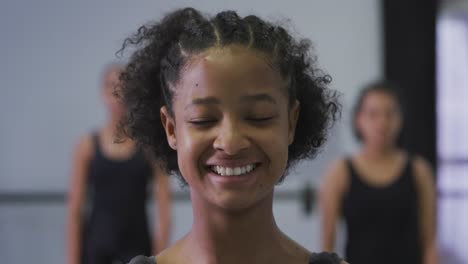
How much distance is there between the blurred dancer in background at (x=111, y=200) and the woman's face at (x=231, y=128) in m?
1.72

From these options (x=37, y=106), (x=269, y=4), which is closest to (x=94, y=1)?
(x=37, y=106)

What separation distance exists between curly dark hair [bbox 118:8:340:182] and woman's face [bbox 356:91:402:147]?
4.41ft

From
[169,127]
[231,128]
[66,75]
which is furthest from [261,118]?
[66,75]

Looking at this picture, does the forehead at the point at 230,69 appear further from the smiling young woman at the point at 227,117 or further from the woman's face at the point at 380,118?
Result: the woman's face at the point at 380,118

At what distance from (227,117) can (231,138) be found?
0.10 feet

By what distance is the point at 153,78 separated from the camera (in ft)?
4.01

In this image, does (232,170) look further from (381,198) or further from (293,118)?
(381,198)

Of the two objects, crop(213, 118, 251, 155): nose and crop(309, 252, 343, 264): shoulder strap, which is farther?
crop(309, 252, 343, 264): shoulder strap

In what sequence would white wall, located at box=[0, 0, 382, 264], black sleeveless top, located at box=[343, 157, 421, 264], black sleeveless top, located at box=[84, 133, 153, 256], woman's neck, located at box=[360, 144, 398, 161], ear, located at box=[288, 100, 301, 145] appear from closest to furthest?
ear, located at box=[288, 100, 301, 145] < black sleeveless top, located at box=[343, 157, 421, 264] < woman's neck, located at box=[360, 144, 398, 161] < black sleeveless top, located at box=[84, 133, 153, 256] < white wall, located at box=[0, 0, 382, 264]

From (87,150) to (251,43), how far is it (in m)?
1.82

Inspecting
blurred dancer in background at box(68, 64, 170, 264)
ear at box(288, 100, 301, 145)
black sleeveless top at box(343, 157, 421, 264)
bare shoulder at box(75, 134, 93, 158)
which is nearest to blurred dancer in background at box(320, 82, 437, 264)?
black sleeveless top at box(343, 157, 421, 264)

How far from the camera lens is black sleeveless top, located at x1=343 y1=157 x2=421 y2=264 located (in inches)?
101

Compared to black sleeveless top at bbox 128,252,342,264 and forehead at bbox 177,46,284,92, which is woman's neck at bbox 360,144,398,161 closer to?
black sleeveless top at bbox 128,252,342,264

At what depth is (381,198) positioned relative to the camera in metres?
2.57
